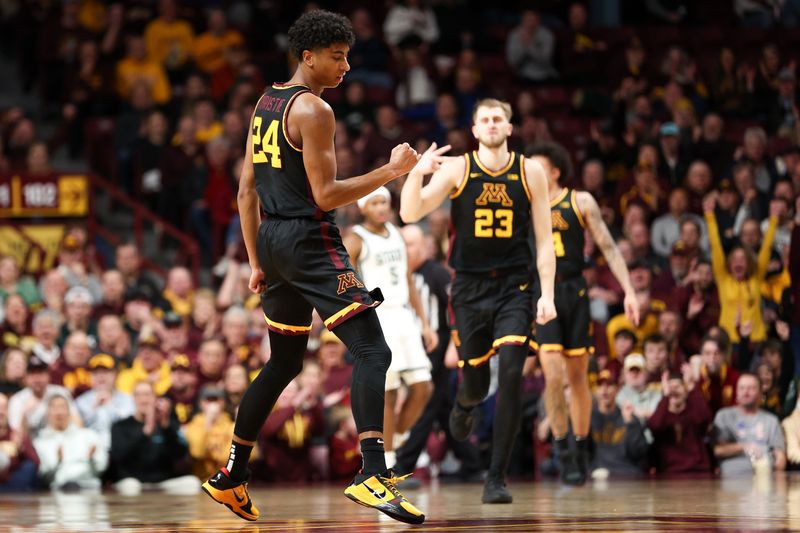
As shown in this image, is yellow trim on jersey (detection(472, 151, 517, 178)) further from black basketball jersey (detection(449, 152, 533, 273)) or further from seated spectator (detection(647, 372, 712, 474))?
seated spectator (detection(647, 372, 712, 474))

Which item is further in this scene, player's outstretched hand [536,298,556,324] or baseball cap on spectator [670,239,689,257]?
baseball cap on spectator [670,239,689,257]

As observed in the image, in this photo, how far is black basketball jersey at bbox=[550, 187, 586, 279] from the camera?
10266mm

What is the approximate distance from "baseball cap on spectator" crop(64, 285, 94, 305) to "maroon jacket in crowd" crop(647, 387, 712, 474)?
569 centimetres

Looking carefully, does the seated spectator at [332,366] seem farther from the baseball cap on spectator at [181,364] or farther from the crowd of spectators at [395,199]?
the baseball cap on spectator at [181,364]

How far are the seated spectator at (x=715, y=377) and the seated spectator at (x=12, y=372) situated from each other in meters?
6.10

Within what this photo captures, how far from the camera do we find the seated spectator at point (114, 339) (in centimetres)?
1386

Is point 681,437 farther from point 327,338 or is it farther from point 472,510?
point 472,510

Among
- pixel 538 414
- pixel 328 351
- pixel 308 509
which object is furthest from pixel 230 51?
pixel 308 509

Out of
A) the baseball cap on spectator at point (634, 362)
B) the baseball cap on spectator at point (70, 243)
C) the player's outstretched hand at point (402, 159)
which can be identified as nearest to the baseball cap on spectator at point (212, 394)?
the baseball cap on spectator at point (70, 243)

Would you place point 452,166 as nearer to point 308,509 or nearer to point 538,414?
point 308,509

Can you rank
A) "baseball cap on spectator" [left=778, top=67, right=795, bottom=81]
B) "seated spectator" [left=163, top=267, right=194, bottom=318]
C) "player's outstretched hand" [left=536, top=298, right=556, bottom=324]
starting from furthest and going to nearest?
"baseball cap on spectator" [left=778, top=67, right=795, bottom=81], "seated spectator" [left=163, top=267, right=194, bottom=318], "player's outstretched hand" [left=536, top=298, right=556, bottom=324]

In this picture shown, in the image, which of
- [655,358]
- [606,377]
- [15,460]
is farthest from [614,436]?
[15,460]

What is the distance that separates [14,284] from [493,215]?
23.7 feet

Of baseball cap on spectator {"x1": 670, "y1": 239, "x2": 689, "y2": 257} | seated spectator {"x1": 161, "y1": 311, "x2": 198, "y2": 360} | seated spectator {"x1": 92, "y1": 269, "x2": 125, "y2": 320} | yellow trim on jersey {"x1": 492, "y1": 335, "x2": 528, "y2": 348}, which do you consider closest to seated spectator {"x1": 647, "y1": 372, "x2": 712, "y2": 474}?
baseball cap on spectator {"x1": 670, "y1": 239, "x2": 689, "y2": 257}
